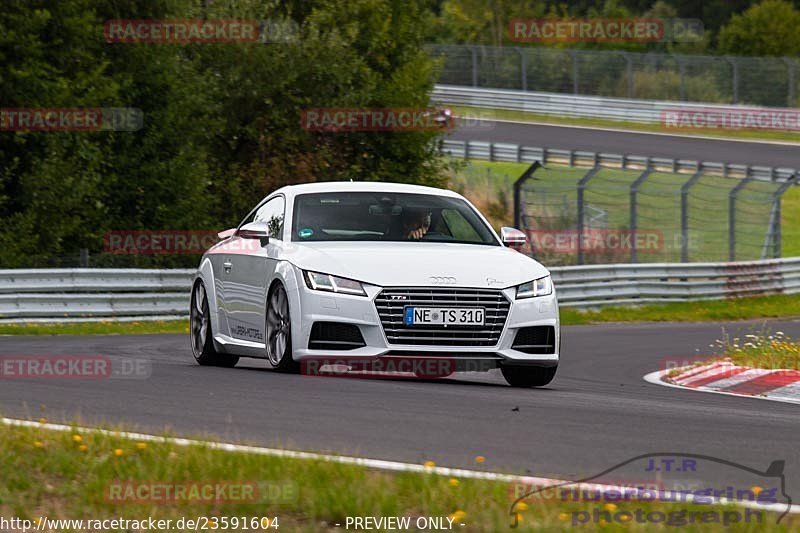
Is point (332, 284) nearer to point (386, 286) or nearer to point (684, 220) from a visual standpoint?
point (386, 286)

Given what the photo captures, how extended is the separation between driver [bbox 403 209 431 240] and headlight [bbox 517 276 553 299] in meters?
1.08

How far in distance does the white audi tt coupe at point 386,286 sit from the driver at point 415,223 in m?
0.01

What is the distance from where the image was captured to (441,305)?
1036 cm

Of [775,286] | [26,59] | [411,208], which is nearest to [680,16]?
[775,286]

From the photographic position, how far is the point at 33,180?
25.3 m

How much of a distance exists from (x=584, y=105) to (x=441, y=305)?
158 ft

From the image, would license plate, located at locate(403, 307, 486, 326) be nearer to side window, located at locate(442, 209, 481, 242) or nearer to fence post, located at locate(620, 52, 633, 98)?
side window, located at locate(442, 209, 481, 242)

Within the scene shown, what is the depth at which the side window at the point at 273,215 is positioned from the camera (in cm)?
1171

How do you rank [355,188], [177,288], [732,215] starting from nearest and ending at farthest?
[355,188], [177,288], [732,215]

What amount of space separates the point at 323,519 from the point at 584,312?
2213 centimetres

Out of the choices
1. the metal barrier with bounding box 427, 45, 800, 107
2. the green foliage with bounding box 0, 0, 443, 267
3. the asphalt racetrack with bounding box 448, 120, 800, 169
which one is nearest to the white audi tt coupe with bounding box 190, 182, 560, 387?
the green foliage with bounding box 0, 0, 443, 267

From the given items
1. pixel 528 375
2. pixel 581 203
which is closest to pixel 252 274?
pixel 528 375

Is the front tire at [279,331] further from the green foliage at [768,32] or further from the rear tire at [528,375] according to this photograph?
the green foliage at [768,32]

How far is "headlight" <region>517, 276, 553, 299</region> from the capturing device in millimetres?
10633
